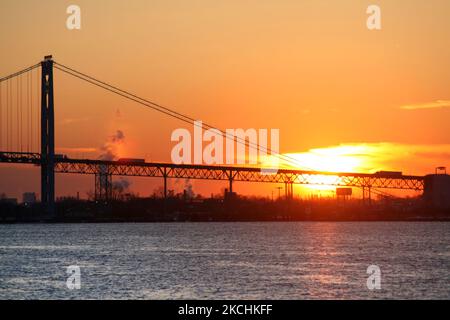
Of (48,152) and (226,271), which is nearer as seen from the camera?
(226,271)

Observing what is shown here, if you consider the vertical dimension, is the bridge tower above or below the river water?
above

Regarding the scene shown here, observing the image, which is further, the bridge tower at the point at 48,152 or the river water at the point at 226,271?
the bridge tower at the point at 48,152

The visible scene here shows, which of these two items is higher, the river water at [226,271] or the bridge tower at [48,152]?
the bridge tower at [48,152]

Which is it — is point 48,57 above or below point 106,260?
above

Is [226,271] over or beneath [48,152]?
beneath

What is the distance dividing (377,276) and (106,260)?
21.0 m

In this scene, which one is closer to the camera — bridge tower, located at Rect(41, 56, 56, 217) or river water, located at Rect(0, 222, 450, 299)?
river water, located at Rect(0, 222, 450, 299)
